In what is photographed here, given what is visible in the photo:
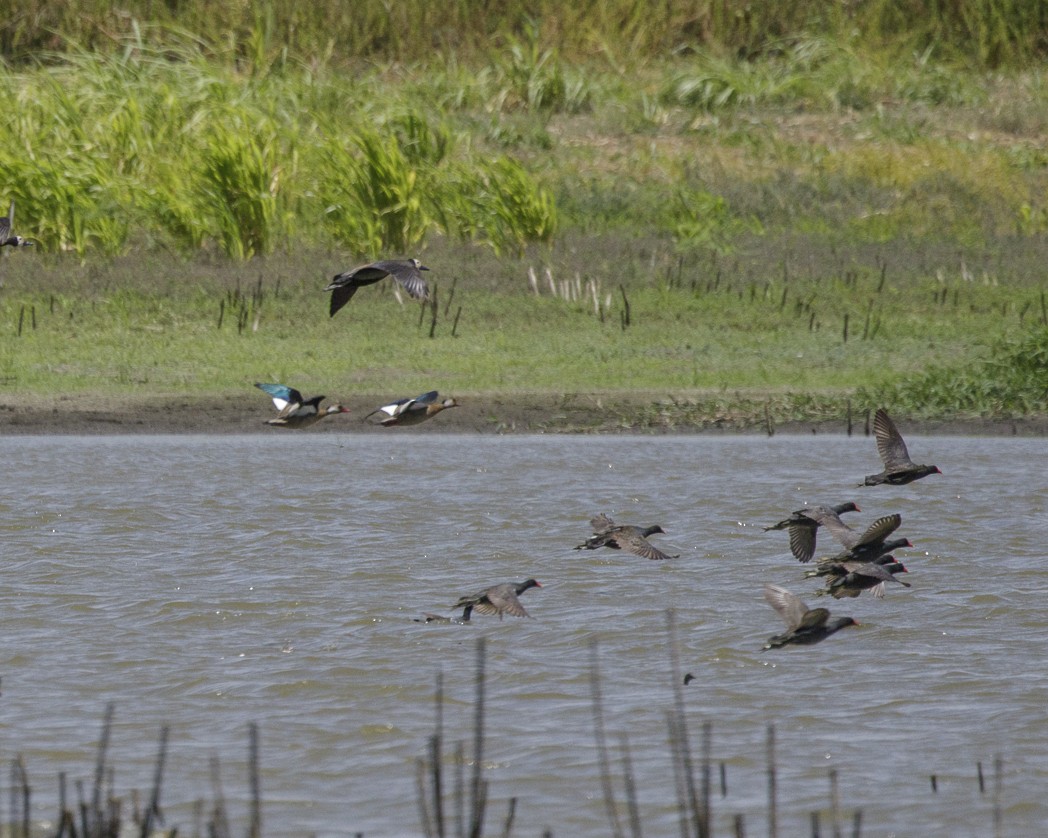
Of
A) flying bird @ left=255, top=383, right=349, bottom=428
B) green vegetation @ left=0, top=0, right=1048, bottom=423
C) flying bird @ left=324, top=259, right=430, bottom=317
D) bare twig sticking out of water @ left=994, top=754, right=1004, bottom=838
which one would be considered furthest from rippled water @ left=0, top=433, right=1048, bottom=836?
green vegetation @ left=0, top=0, right=1048, bottom=423

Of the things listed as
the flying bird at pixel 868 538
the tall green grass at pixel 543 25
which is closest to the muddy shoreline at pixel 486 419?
the flying bird at pixel 868 538

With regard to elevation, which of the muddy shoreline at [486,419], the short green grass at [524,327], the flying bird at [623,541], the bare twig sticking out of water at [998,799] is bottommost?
the muddy shoreline at [486,419]

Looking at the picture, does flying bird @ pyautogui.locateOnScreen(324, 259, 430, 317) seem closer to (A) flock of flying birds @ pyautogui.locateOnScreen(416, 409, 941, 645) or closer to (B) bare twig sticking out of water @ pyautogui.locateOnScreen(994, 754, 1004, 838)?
(A) flock of flying birds @ pyautogui.locateOnScreen(416, 409, 941, 645)

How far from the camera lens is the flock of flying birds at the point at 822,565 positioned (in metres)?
5.31

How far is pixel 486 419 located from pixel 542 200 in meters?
4.37

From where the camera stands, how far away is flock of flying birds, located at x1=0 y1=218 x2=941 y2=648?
17.8 ft

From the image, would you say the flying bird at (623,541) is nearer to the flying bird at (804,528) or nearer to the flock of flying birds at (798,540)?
the flock of flying birds at (798,540)

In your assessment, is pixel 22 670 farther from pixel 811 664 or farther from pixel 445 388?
pixel 445 388

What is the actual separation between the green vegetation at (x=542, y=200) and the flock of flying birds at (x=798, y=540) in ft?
14.7

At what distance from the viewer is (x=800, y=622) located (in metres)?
5.28

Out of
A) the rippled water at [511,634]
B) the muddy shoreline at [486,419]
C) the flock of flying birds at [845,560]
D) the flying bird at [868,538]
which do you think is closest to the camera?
the rippled water at [511,634]

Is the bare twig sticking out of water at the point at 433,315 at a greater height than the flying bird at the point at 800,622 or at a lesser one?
lesser

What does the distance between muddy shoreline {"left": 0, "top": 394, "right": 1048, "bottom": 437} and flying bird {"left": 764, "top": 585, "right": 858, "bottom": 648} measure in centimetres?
636

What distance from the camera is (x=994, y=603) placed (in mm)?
7000
